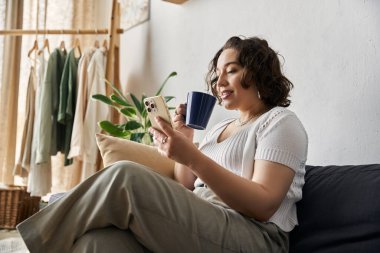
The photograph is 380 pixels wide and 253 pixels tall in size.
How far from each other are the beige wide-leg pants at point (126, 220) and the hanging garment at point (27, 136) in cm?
222

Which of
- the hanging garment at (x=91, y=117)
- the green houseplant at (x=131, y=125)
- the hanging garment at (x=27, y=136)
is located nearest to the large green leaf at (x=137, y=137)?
the green houseplant at (x=131, y=125)

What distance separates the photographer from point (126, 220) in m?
1.03

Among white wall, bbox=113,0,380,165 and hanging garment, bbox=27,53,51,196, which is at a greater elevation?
→ white wall, bbox=113,0,380,165

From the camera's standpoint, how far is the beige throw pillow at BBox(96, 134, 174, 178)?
182 cm

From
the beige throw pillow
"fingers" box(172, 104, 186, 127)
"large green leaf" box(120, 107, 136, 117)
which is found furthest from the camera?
"large green leaf" box(120, 107, 136, 117)

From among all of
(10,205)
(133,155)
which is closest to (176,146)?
(133,155)

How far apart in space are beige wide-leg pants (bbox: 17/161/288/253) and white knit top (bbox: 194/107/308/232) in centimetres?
25

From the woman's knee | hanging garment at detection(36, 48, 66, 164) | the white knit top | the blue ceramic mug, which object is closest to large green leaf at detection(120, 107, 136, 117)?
hanging garment at detection(36, 48, 66, 164)

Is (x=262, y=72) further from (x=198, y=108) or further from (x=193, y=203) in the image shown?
(x=193, y=203)

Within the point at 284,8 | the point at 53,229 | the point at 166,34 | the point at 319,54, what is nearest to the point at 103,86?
the point at 166,34

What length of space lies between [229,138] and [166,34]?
1803 millimetres

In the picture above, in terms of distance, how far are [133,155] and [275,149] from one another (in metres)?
0.78

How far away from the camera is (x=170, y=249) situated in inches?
41.4

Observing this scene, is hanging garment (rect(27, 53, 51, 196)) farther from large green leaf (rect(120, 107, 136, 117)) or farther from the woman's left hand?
the woman's left hand
